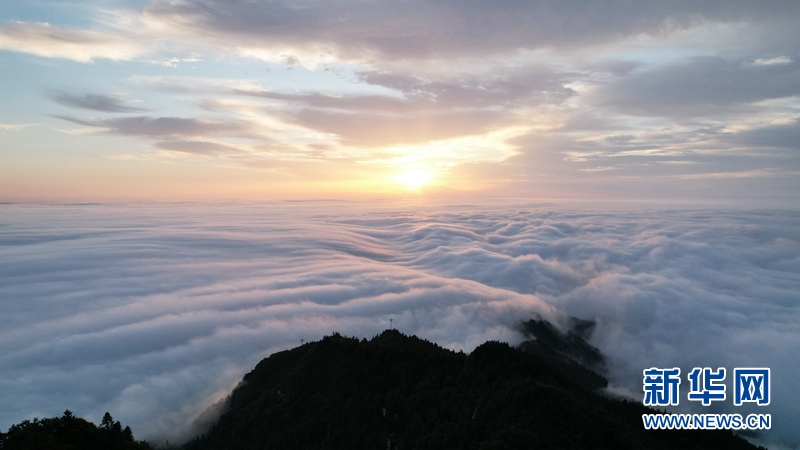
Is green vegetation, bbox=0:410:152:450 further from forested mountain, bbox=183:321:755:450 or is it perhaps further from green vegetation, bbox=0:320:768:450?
forested mountain, bbox=183:321:755:450

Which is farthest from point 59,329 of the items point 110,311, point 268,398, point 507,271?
point 507,271

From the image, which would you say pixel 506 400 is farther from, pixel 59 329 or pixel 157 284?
pixel 157 284

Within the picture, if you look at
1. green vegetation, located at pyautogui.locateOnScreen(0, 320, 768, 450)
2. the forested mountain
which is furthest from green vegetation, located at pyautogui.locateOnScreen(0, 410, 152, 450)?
the forested mountain

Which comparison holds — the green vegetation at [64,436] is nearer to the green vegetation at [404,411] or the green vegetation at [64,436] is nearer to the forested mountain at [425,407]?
the green vegetation at [404,411]

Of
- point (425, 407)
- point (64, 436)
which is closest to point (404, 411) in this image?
point (425, 407)

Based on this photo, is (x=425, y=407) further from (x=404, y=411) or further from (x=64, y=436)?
(x=64, y=436)

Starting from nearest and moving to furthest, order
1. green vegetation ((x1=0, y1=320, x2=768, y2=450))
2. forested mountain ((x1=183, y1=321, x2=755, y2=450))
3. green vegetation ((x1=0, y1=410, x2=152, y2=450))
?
green vegetation ((x1=0, y1=410, x2=152, y2=450)) → green vegetation ((x1=0, y1=320, x2=768, y2=450)) → forested mountain ((x1=183, y1=321, x2=755, y2=450))

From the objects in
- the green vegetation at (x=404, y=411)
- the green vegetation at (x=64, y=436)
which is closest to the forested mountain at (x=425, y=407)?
the green vegetation at (x=404, y=411)
